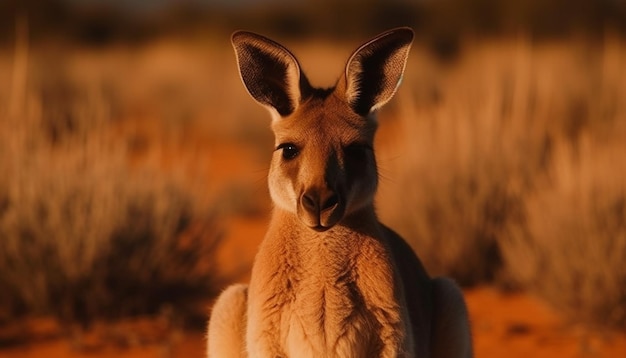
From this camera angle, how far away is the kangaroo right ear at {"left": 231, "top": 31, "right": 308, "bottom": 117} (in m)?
4.38

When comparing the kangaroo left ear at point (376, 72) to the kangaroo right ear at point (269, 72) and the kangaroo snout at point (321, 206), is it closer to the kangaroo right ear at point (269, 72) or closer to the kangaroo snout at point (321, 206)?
the kangaroo right ear at point (269, 72)

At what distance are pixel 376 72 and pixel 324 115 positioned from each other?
1.01ft

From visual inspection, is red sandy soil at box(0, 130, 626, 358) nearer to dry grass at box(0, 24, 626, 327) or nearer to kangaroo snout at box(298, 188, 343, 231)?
dry grass at box(0, 24, 626, 327)

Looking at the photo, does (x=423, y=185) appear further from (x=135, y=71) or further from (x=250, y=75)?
(x=135, y=71)

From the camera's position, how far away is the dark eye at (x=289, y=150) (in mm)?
4258

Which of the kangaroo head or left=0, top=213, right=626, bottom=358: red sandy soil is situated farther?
left=0, top=213, right=626, bottom=358: red sandy soil

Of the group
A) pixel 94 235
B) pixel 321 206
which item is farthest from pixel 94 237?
pixel 321 206

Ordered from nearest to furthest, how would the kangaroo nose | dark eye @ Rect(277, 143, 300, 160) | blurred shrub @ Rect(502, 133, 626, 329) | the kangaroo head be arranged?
1. the kangaroo nose
2. the kangaroo head
3. dark eye @ Rect(277, 143, 300, 160)
4. blurred shrub @ Rect(502, 133, 626, 329)

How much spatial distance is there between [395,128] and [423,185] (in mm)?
7442

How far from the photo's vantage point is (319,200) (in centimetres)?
396

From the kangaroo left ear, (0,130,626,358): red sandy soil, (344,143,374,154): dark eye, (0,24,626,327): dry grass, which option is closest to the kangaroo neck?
(344,143,374,154): dark eye

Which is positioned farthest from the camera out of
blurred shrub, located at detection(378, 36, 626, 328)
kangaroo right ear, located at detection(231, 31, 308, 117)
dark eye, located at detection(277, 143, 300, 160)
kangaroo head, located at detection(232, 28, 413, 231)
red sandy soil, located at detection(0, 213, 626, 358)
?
blurred shrub, located at detection(378, 36, 626, 328)

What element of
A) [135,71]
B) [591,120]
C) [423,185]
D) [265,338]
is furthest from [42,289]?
[135,71]

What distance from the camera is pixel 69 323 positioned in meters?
7.91
